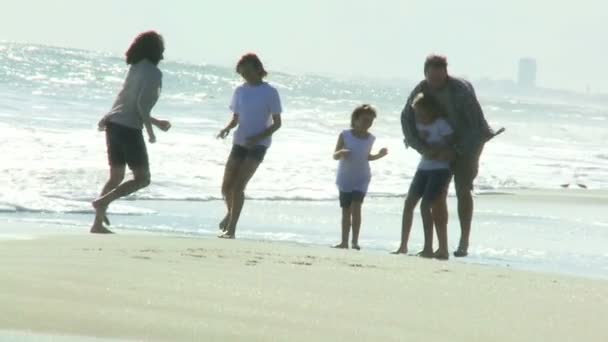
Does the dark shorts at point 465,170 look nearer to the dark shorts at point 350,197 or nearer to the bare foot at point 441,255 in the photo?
the bare foot at point 441,255

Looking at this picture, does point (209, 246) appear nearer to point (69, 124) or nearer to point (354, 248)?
point (354, 248)

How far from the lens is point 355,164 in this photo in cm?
1009

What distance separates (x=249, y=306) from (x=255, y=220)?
7.20 metres

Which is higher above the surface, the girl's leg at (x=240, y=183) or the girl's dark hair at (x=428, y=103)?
the girl's dark hair at (x=428, y=103)

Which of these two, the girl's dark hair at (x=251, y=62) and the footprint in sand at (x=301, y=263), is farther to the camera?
the girl's dark hair at (x=251, y=62)

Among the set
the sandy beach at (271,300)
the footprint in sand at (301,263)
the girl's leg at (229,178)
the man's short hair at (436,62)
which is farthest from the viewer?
the girl's leg at (229,178)

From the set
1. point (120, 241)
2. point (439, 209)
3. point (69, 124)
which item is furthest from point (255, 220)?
point (69, 124)

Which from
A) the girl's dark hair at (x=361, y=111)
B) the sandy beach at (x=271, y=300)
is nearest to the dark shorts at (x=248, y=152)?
the girl's dark hair at (x=361, y=111)

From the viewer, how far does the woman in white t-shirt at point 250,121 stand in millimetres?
10117

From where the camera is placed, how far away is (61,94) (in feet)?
118

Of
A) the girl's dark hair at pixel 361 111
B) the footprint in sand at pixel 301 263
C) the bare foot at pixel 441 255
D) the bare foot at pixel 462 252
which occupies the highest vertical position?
the girl's dark hair at pixel 361 111

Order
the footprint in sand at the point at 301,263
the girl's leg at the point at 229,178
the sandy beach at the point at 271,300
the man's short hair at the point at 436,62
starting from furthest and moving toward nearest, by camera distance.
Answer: the girl's leg at the point at 229,178
the man's short hair at the point at 436,62
the footprint in sand at the point at 301,263
the sandy beach at the point at 271,300

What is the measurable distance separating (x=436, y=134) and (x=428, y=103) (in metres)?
0.22

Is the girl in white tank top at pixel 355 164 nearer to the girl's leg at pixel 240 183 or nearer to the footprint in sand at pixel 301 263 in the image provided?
the girl's leg at pixel 240 183
